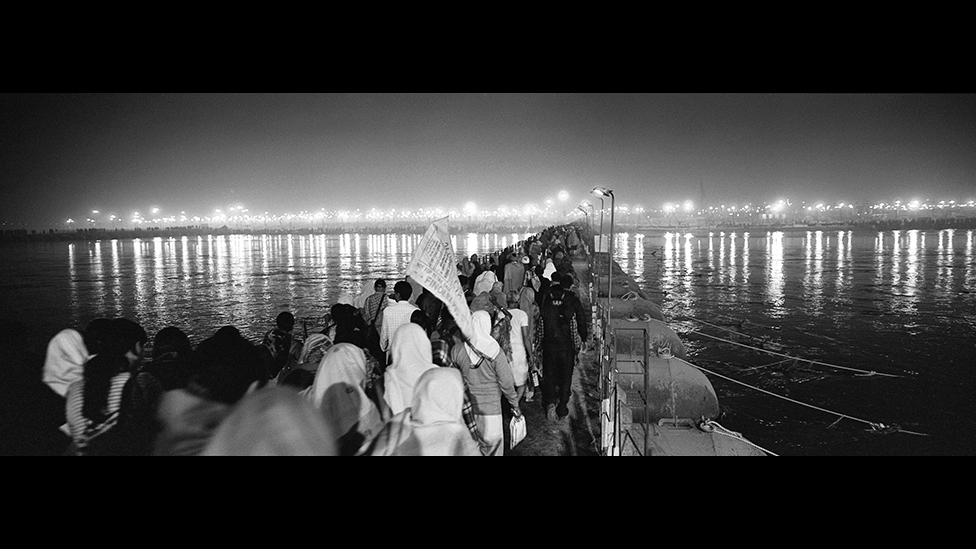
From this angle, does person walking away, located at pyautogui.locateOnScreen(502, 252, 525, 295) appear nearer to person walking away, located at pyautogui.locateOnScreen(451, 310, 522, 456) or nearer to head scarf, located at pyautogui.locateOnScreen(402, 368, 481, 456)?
person walking away, located at pyautogui.locateOnScreen(451, 310, 522, 456)

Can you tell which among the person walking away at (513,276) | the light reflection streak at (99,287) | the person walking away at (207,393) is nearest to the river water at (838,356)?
the person walking away at (513,276)

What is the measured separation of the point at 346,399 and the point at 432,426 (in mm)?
827

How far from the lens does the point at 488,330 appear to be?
14.5 feet

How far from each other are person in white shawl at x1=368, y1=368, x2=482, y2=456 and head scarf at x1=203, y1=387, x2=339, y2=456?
1.29ft

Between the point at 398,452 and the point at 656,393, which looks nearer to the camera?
the point at 398,452

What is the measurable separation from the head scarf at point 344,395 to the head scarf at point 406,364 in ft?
0.56

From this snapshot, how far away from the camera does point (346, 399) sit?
3.75 metres

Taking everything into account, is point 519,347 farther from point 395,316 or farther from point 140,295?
point 140,295

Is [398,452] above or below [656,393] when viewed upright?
above

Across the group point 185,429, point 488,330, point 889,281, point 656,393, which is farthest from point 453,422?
point 889,281

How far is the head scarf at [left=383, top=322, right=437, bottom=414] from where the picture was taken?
3.82m

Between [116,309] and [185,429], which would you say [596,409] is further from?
[116,309]

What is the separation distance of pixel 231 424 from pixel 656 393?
248 inches

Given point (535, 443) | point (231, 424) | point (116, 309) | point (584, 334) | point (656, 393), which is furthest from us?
point (116, 309)
